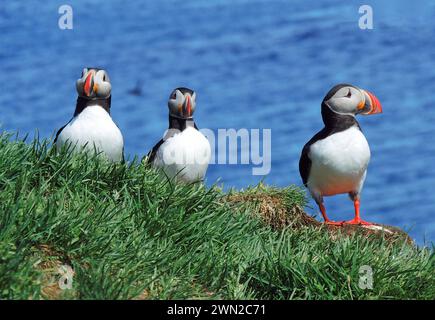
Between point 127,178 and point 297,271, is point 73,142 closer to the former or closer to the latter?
point 127,178

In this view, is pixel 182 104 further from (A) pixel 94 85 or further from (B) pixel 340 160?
(B) pixel 340 160

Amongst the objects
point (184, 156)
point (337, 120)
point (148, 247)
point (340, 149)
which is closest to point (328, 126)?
point (337, 120)

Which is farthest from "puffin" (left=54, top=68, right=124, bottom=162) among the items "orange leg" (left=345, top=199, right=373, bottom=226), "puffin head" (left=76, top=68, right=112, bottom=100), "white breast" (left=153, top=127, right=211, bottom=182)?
"orange leg" (left=345, top=199, right=373, bottom=226)

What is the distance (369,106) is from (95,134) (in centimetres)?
272

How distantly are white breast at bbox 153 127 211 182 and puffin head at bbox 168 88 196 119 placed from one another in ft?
0.60

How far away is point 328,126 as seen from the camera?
866cm

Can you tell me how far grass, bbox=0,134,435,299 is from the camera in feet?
17.4

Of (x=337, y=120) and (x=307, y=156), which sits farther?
(x=307, y=156)

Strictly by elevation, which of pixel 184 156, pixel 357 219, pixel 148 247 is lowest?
pixel 148 247

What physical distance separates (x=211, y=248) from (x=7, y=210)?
1423 mm

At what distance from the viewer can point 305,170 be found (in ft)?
29.0

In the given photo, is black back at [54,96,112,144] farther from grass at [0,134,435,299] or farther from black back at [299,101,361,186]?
black back at [299,101,361,186]

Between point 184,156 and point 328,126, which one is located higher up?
point 328,126
